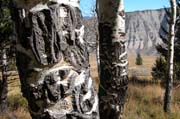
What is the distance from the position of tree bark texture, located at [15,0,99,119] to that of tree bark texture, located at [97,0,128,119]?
2153 mm

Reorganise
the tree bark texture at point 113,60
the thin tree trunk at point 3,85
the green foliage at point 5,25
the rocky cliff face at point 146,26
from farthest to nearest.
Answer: the rocky cliff face at point 146,26 → the thin tree trunk at point 3,85 → the green foliage at point 5,25 → the tree bark texture at point 113,60

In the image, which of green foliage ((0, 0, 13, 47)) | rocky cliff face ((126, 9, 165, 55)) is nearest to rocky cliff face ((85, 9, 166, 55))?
rocky cliff face ((126, 9, 165, 55))

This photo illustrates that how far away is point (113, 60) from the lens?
431 centimetres

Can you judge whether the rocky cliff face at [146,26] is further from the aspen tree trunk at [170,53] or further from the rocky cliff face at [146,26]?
the aspen tree trunk at [170,53]

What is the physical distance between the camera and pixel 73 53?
6.85ft

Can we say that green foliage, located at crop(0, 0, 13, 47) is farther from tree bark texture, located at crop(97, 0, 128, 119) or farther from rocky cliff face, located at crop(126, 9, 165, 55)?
rocky cliff face, located at crop(126, 9, 165, 55)

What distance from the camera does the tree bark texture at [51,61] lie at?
2.00 metres

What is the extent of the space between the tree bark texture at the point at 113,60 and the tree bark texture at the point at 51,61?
2153 mm

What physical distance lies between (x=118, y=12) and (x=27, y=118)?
5279mm

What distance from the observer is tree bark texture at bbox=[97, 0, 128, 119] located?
4234mm

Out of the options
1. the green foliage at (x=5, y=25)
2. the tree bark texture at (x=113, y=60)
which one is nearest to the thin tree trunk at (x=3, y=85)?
the green foliage at (x=5, y=25)

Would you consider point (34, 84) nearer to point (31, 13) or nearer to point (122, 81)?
point (31, 13)

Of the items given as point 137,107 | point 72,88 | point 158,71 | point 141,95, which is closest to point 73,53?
point 72,88

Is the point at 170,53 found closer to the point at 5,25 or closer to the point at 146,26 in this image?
the point at 5,25
